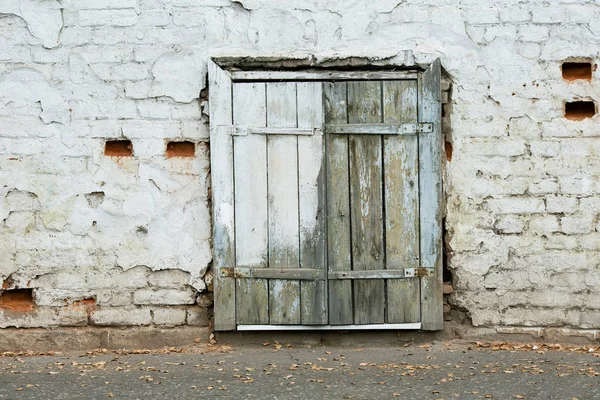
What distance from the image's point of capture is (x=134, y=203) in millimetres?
6234

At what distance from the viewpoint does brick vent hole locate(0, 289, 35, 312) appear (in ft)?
20.7

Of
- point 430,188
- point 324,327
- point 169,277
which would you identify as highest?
point 430,188

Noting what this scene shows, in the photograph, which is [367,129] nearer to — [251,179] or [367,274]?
[251,179]

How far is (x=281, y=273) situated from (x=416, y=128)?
1.36 meters

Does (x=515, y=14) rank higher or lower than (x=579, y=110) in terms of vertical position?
higher

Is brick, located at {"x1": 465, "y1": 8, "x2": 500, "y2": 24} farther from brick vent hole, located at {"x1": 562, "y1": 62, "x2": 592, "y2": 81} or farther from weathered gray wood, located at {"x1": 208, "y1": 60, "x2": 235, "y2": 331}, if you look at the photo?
weathered gray wood, located at {"x1": 208, "y1": 60, "x2": 235, "y2": 331}

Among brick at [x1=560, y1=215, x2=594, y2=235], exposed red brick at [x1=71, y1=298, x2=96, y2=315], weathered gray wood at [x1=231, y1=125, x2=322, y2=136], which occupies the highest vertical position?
weathered gray wood at [x1=231, y1=125, x2=322, y2=136]

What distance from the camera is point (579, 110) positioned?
246 inches

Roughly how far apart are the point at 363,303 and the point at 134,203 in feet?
5.71

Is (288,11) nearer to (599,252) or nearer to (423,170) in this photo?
(423,170)

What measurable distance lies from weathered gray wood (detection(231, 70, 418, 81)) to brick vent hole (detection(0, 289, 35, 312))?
212 cm

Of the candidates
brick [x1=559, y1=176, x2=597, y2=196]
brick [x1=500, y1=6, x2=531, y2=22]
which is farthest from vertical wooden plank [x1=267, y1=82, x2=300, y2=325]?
brick [x1=559, y1=176, x2=597, y2=196]

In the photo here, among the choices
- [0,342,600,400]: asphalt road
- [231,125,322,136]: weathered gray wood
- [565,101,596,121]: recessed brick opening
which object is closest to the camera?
[0,342,600,400]: asphalt road

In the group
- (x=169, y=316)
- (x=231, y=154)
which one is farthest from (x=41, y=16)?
(x=169, y=316)
